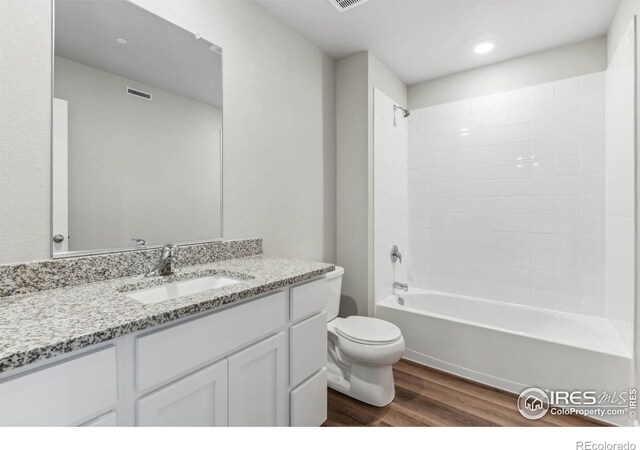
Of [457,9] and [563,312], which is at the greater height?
[457,9]

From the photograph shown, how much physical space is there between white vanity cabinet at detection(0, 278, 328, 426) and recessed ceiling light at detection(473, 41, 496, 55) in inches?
86.8

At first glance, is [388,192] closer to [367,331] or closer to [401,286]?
[401,286]

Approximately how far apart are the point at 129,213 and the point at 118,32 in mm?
793

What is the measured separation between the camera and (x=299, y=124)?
7.57ft

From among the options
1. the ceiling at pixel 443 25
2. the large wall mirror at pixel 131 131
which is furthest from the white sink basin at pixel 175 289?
the ceiling at pixel 443 25

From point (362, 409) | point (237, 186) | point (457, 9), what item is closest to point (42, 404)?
point (237, 186)

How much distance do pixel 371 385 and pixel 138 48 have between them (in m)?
2.18

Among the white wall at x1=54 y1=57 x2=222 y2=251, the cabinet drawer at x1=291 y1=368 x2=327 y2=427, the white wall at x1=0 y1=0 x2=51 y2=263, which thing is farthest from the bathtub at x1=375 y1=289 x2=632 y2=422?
the white wall at x1=0 y1=0 x2=51 y2=263

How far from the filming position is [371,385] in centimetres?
193

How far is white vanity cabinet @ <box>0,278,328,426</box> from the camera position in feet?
2.42

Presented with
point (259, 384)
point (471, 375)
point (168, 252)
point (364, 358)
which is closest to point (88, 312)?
point (168, 252)

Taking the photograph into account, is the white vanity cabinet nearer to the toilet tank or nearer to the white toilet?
the white toilet

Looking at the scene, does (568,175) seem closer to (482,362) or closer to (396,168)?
(396,168)

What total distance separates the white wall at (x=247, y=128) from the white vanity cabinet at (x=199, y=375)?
623 mm
